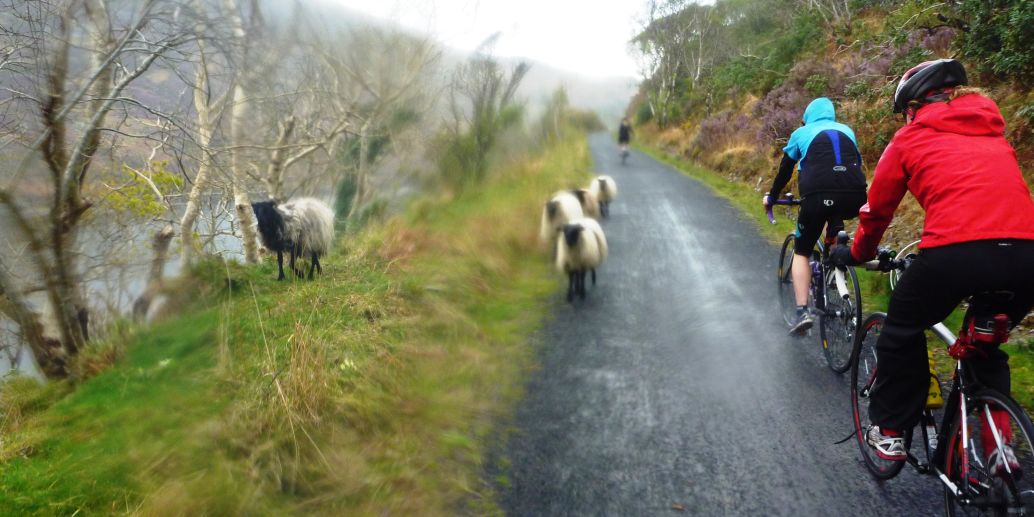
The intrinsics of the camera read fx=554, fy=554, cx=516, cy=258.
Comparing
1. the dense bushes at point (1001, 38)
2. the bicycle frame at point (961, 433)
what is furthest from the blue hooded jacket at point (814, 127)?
the dense bushes at point (1001, 38)

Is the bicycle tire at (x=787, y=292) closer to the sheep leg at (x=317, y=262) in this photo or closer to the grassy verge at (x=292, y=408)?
the grassy verge at (x=292, y=408)

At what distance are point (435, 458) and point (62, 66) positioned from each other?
172 inches

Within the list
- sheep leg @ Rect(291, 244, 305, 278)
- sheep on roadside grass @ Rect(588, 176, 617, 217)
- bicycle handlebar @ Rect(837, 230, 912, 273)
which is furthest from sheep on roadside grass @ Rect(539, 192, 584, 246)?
bicycle handlebar @ Rect(837, 230, 912, 273)

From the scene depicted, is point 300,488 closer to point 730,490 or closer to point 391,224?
point 730,490

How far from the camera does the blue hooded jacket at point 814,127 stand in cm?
406

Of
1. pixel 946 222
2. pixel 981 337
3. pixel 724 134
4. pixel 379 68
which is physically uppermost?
pixel 379 68

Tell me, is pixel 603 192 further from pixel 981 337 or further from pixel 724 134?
pixel 981 337

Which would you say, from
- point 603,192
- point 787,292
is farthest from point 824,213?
point 603,192

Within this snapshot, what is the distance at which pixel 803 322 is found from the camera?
4305 millimetres

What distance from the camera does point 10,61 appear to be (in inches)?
183

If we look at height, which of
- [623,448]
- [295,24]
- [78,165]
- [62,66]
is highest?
[295,24]

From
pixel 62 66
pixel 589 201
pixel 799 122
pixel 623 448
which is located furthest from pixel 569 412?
pixel 799 122

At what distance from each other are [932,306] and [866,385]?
1.19 m

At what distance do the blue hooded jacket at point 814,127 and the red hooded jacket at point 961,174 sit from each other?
1778 mm
